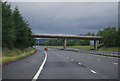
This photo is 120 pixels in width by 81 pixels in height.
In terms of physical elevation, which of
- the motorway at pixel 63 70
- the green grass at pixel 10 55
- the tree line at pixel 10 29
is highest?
the tree line at pixel 10 29

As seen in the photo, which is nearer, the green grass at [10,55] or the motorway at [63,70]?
the motorway at [63,70]

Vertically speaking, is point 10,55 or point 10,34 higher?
point 10,34

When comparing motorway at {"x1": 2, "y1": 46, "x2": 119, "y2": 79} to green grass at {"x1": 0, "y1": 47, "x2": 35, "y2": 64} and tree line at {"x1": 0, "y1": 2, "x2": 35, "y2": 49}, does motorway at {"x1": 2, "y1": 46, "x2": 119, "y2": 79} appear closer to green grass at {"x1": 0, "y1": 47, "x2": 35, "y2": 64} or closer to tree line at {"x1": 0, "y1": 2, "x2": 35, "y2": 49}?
green grass at {"x1": 0, "y1": 47, "x2": 35, "y2": 64}

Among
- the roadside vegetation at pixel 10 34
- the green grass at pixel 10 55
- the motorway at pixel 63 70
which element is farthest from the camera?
the roadside vegetation at pixel 10 34

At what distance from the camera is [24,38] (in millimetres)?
71562

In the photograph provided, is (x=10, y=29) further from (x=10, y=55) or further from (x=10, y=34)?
(x=10, y=55)

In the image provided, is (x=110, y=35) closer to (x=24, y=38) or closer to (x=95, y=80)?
(x=24, y=38)

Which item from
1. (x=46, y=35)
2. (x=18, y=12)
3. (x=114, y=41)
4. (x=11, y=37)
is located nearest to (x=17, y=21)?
(x=18, y=12)

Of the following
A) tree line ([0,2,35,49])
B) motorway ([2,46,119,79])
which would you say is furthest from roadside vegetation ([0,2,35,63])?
motorway ([2,46,119,79])

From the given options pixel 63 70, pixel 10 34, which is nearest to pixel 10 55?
pixel 10 34

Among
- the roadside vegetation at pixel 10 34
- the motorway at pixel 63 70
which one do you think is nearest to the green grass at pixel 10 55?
the roadside vegetation at pixel 10 34

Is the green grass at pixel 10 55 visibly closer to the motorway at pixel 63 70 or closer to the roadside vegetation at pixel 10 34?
the roadside vegetation at pixel 10 34

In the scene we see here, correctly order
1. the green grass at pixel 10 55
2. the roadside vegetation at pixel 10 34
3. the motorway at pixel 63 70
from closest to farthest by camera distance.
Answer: the motorway at pixel 63 70 → the green grass at pixel 10 55 → the roadside vegetation at pixel 10 34

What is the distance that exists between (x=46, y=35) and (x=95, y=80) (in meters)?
90.5
